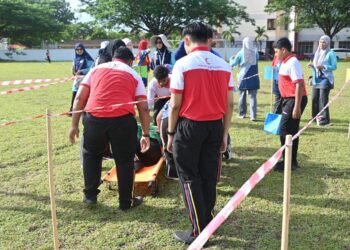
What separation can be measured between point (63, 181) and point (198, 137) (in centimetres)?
248

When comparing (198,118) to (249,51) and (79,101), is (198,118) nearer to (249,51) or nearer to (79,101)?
(79,101)

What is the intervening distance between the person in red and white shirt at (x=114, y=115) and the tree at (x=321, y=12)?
1740 inches

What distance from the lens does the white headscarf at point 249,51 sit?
8.10 metres

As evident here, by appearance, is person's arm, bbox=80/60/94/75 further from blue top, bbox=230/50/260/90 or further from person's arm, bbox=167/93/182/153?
person's arm, bbox=167/93/182/153

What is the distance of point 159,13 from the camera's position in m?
42.8

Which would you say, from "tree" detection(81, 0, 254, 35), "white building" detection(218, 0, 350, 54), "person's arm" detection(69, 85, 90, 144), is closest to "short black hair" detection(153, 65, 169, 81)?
"person's arm" detection(69, 85, 90, 144)

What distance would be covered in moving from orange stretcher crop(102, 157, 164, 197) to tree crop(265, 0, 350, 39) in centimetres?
4361

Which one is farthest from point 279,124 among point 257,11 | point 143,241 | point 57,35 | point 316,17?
point 257,11

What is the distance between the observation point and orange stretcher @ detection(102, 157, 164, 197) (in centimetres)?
452

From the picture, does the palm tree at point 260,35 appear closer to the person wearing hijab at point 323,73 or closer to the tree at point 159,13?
the tree at point 159,13

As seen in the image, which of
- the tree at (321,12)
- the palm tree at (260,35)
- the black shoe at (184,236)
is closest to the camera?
the black shoe at (184,236)

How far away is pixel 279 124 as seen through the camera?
212 inches

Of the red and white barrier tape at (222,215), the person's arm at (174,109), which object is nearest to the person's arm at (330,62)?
the person's arm at (174,109)

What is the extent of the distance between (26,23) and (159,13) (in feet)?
61.0
